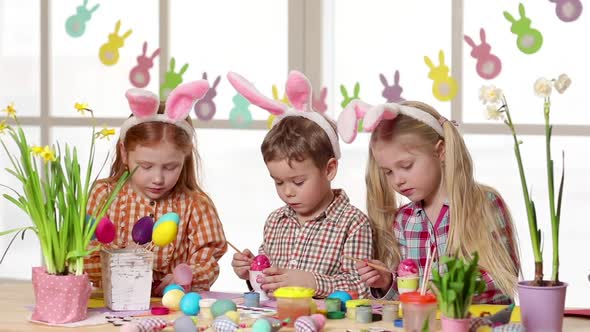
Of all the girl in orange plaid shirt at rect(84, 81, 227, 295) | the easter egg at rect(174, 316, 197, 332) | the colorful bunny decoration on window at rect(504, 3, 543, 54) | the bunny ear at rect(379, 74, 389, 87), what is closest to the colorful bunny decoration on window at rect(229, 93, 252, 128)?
the bunny ear at rect(379, 74, 389, 87)

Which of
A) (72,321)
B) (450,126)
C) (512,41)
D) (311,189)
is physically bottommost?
(72,321)

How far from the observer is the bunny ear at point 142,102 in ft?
8.52

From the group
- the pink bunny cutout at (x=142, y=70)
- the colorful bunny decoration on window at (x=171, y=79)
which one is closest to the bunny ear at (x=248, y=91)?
the colorful bunny decoration on window at (x=171, y=79)

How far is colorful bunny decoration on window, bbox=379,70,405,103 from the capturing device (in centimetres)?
500

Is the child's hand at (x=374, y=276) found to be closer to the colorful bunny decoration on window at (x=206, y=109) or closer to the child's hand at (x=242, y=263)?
the child's hand at (x=242, y=263)

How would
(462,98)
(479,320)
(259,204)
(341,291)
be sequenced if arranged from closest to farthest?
(479,320)
(341,291)
(462,98)
(259,204)

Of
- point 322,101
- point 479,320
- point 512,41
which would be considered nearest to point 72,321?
point 479,320

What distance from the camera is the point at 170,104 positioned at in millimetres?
2656

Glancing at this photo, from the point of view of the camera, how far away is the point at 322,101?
4.97 meters

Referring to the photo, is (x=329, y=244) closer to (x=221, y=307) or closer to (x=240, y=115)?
(x=221, y=307)

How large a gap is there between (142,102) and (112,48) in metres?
2.97

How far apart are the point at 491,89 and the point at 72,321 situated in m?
1.06

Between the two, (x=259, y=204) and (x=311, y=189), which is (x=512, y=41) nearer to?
(x=259, y=204)

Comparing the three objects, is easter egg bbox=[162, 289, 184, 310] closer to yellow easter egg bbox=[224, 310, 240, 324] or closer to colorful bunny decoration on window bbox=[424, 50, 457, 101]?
yellow easter egg bbox=[224, 310, 240, 324]
